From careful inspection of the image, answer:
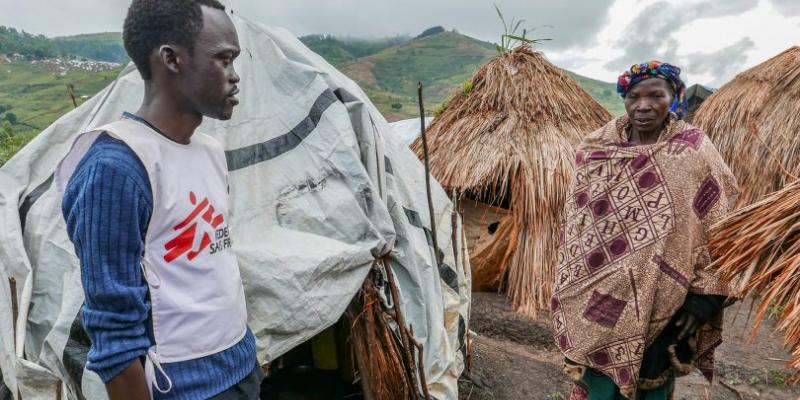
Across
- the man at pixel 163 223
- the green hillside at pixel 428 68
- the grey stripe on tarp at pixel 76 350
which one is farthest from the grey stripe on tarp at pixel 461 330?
the green hillside at pixel 428 68

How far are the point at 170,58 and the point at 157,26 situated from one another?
7 centimetres

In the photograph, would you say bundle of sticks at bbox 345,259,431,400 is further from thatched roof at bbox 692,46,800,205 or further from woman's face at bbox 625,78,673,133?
thatched roof at bbox 692,46,800,205

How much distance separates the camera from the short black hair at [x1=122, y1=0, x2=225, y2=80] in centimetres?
114

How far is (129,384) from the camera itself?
1.07 metres

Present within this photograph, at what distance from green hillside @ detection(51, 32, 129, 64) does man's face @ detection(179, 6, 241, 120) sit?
113250 millimetres

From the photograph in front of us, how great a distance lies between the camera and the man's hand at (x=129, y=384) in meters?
1.06

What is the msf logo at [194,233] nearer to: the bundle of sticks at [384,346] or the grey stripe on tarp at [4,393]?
the bundle of sticks at [384,346]

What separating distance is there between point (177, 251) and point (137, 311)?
0.50ft

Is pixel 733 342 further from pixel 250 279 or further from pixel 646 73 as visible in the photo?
pixel 250 279

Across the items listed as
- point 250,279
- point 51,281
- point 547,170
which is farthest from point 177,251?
point 547,170

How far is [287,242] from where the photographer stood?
2.14 meters

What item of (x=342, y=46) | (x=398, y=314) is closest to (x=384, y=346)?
(x=398, y=314)

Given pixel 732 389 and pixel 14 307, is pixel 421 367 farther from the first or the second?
pixel 732 389

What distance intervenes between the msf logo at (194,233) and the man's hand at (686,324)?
1.93 metres
